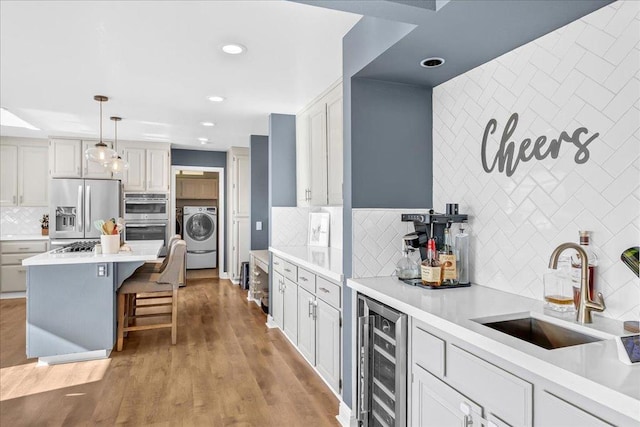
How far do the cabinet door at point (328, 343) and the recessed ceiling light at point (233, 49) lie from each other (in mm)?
1810

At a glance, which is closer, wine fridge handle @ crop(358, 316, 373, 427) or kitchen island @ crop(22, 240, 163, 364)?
wine fridge handle @ crop(358, 316, 373, 427)

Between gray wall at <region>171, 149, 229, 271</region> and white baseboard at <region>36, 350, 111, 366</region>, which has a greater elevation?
gray wall at <region>171, 149, 229, 271</region>

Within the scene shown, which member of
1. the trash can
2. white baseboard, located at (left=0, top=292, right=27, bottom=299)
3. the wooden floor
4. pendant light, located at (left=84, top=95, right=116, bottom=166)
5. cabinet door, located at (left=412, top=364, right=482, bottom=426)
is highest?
pendant light, located at (left=84, top=95, right=116, bottom=166)

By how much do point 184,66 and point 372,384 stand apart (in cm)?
255

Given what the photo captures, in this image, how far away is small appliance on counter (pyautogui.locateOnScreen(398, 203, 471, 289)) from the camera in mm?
2088

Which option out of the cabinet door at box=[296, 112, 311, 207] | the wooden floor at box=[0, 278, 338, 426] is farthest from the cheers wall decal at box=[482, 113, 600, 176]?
the cabinet door at box=[296, 112, 311, 207]

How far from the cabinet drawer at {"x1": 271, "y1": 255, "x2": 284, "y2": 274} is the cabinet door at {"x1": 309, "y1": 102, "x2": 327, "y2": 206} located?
2.15 ft

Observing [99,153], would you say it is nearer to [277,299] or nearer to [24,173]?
[277,299]

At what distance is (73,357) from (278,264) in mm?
1927

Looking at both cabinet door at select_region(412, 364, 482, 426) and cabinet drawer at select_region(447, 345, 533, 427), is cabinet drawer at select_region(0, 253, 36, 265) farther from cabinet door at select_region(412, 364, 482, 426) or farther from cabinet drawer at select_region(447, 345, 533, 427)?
cabinet drawer at select_region(447, 345, 533, 427)

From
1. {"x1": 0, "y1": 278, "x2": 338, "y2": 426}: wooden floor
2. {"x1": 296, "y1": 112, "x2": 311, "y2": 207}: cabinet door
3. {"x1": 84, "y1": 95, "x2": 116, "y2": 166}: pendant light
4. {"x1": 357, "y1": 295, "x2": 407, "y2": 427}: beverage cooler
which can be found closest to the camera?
{"x1": 357, "y1": 295, "x2": 407, "y2": 427}: beverage cooler

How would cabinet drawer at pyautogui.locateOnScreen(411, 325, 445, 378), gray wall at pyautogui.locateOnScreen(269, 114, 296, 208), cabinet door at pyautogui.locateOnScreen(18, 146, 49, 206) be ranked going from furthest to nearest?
cabinet door at pyautogui.locateOnScreen(18, 146, 49, 206)
gray wall at pyautogui.locateOnScreen(269, 114, 296, 208)
cabinet drawer at pyautogui.locateOnScreen(411, 325, 445, 378)

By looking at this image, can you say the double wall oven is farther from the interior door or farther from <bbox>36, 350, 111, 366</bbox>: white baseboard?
<bbox>36, 350, 111, 366</bbox>: white baseboard

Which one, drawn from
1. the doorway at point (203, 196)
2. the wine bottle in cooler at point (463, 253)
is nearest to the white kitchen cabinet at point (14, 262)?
the doorway at point (203, 196)
